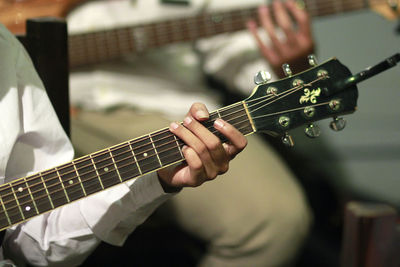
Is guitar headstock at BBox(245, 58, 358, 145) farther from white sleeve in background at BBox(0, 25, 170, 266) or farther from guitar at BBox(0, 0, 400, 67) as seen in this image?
guitar at BBox(0, 0, 400, 67)

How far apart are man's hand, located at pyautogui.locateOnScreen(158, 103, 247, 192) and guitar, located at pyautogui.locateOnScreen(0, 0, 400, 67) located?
2.09 ft

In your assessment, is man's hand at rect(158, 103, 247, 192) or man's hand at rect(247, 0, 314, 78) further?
man's hand at rect(247, 0, 314, 78)

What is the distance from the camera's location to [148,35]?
3.95 ft

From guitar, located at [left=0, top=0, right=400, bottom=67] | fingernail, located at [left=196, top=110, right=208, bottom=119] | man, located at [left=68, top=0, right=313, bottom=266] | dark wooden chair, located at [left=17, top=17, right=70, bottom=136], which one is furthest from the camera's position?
guitar, located at [left=0, top=0, right=400, bottom=67]

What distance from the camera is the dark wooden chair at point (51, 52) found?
2.48ft

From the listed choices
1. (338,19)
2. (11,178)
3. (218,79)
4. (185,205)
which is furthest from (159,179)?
(338,19)

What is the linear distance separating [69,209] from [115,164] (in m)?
0.16

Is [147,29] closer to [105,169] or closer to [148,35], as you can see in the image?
[148,35]

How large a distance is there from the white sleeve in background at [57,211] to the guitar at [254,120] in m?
0.07

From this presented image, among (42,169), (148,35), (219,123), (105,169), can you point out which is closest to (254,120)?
(219,123)

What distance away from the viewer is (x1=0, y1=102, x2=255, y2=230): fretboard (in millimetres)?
606

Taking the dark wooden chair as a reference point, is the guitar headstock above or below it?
below

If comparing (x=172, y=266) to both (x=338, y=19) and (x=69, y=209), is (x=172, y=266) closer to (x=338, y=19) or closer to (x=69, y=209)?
(x=69, y=209)

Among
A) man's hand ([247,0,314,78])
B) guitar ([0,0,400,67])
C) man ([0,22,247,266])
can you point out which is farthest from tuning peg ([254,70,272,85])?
guitar ([0,0,400,67])
